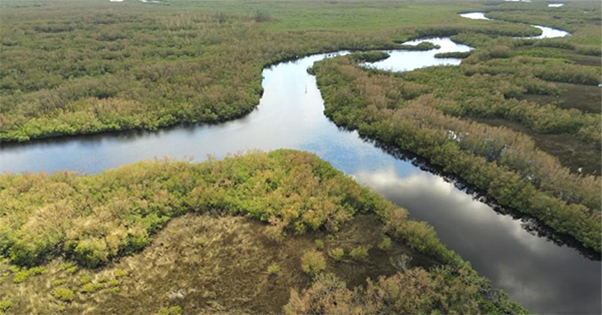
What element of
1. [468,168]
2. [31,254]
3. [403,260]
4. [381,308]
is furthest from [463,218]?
[31,254]

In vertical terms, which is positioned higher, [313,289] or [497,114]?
[497,114]

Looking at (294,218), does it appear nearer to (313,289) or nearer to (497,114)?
(313,289)

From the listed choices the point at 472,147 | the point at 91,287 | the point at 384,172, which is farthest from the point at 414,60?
the point at 91,287

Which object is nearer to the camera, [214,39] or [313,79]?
[313,79]

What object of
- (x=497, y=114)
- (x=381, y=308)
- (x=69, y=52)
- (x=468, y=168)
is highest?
(x=69, y=52)

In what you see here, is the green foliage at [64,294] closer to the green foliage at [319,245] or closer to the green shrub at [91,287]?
the green shrub at [91,287]

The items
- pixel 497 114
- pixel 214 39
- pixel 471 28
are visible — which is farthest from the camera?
pixel 471 28

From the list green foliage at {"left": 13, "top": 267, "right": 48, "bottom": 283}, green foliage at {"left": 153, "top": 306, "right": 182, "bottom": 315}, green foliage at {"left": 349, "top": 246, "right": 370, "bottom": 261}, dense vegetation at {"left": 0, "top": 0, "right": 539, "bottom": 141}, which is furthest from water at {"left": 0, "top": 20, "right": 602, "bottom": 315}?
green foliage at {"left": 153, "top": 306, "right": 182, "bottom": 315}

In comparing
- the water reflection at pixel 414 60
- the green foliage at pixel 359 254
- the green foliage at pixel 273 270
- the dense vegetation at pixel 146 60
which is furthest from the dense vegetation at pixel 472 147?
the green foliage at pixel 273 270
